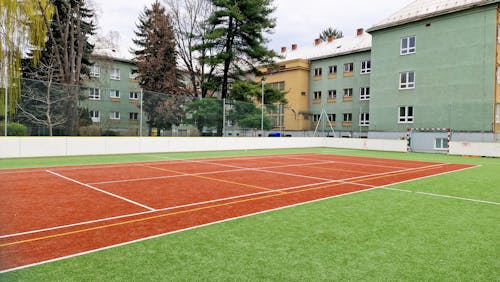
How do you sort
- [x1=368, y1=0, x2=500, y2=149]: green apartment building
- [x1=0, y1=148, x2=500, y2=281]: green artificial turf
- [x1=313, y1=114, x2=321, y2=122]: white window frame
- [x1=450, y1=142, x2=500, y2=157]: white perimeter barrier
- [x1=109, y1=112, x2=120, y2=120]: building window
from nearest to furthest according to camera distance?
[x1=0, y1=148, x2=500, y2=281]: green artificial turf → [x1=109, y1=112, x2=120, y2=120]: building window → [x1=450, y1=142, x2=500, y2=157]: white perimeter barrier → [x1=368, y1=0, x2=500, y2=149]: green apartment building → [x1=313, y1=114, x2=321, y2=122]: white window frame

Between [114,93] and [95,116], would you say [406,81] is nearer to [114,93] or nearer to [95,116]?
[114,93]

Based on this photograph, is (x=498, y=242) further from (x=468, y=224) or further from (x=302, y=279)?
(x=302, y=279)

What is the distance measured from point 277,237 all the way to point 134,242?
1974 mm

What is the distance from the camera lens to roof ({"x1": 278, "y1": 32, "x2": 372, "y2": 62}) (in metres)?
43.6

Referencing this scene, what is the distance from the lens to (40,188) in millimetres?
8984

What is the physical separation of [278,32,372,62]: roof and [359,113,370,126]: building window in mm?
7815

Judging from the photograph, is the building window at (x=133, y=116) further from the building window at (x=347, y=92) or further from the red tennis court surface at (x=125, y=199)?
the building window at (x=347, y=92)

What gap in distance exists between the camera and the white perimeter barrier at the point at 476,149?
24188 millimetres

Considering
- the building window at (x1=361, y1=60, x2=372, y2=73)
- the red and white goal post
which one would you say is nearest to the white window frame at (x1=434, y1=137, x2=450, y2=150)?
the red and white goal post

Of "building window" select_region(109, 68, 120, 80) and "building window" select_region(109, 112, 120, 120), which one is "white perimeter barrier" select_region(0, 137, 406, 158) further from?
"building window" select_region(109, 68, 120, 80)

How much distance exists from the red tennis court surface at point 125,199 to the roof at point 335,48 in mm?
33164

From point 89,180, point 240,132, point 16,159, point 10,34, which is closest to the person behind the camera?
point 89,180

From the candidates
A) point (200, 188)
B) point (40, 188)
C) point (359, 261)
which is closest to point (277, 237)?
point (359, 261)

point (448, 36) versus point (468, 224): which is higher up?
point (448, 36)
